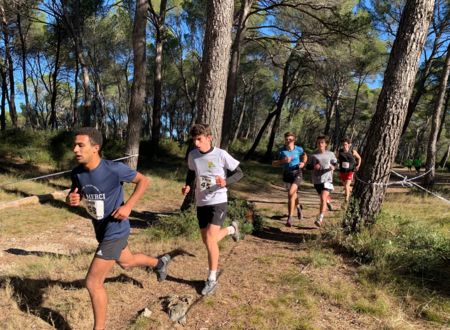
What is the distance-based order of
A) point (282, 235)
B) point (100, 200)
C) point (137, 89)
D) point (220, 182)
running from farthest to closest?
point (137, 89) < point (282, 235) < point (220, 182) < point (100, 200)

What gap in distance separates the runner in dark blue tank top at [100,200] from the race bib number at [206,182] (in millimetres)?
939

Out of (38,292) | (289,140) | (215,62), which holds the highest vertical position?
(215,62)

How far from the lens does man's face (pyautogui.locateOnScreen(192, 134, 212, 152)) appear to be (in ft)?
12.2

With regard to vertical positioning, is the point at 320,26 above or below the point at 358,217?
above

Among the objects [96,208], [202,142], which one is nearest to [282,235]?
[202,142]

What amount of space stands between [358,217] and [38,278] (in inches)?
171

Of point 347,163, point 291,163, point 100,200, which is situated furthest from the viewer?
point 347,163

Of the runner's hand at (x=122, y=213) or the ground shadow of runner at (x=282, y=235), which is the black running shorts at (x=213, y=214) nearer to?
the runner's hand at (x=122, y=213)

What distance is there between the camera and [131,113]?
9625 millimetres

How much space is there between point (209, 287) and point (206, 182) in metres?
1.15

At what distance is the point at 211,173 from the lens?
3.78 meters

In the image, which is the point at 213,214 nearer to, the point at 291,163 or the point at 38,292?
the point at 38,292

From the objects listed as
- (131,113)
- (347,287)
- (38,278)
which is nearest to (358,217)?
(347,287)

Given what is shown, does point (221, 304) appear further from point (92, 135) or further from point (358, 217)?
point (358, 217)
